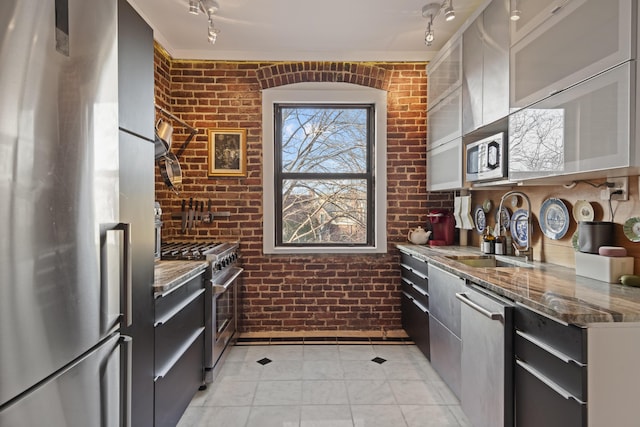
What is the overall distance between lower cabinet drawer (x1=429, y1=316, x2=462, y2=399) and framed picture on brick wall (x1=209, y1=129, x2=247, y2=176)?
7.67 feet

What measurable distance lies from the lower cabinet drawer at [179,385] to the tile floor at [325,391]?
0.15 metres

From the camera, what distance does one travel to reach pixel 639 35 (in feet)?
4.45

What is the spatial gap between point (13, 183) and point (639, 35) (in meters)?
2.12

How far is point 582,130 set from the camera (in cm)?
162

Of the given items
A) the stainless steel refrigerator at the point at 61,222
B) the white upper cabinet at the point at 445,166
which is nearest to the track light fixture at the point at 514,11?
the white upper cabinet at the point at 445,166

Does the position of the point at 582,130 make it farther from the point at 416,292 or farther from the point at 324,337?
the point at 324,337

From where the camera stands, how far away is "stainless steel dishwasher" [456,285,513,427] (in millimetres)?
1671

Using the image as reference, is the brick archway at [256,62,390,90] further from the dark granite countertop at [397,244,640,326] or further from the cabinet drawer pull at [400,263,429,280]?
the dark granite countertop at [397,244,640,326]

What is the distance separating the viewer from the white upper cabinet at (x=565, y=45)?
1434 mm

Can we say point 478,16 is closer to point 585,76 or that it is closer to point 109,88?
point 585,76

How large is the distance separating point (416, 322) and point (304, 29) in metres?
2.80

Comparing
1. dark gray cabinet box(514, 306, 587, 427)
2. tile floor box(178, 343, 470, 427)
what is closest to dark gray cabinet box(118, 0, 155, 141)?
tile floor box(178, 343, 470, 427)

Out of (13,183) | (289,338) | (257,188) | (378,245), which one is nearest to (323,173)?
(257,188)

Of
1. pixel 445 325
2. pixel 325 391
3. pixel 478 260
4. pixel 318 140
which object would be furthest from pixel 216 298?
pixel 478 260
